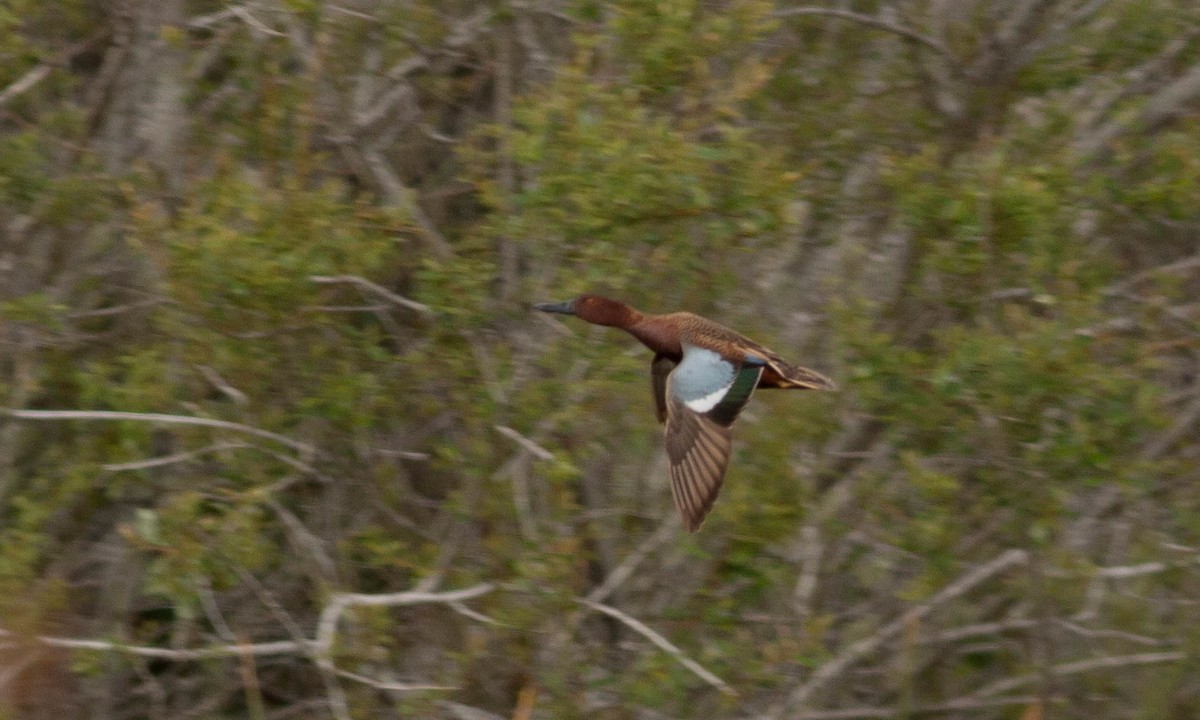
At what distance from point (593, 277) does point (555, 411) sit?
27.1 inches

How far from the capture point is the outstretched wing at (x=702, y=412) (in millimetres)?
4656

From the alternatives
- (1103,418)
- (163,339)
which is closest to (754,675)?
(1103,418)

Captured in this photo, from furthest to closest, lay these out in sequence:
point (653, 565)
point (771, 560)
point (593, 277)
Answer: point (653, 565) < point (771, 560) < point (593, 277)

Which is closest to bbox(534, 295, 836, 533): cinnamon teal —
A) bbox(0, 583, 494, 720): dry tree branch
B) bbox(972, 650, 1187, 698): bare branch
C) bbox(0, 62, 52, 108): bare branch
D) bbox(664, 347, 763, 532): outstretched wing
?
bbox(664, 347, 763, 532): outstretched wing

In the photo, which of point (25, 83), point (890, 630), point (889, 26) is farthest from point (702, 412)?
point (25, 83)

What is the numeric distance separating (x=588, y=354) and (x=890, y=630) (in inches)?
64.2

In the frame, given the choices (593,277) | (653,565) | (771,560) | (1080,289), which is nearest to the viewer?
(593,277)

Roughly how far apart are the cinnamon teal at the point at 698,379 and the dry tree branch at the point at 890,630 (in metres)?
1.25

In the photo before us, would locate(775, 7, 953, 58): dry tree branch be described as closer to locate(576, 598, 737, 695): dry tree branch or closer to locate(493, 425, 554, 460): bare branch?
locate(493, 425, 554, 460): bare branch

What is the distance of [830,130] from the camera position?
A: 237 inches

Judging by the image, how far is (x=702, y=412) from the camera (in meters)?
4.80

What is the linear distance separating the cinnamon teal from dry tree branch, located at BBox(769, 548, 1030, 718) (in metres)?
1.25

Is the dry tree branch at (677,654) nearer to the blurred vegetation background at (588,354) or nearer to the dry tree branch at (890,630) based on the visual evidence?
the blurred vegetation background at (588,354)

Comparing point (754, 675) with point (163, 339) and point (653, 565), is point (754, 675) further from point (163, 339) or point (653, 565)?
point (163, 339)
